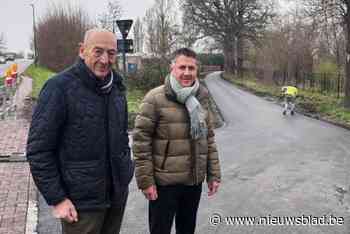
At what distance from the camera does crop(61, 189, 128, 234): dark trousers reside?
269 centimetres

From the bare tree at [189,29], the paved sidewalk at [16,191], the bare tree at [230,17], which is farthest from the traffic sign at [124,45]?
the bare tree at [230,17]

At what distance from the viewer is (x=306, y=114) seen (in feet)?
57.2

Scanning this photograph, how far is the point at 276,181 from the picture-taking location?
6984mm

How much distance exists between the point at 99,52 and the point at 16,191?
421 centimetres

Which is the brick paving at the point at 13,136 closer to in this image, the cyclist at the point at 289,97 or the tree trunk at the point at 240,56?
the cyclist at the point at 289,97

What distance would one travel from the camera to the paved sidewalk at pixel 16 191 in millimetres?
4852

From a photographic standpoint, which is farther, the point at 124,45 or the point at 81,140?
the point at 124,45

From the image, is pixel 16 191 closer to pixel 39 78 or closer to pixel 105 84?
pixel 105 84

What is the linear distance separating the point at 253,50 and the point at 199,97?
151 ft

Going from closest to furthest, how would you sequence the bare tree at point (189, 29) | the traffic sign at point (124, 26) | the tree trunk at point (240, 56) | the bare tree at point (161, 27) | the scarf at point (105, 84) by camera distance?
1. the scarf at point (105, 84)
2. the traffic sign at point (124, 26)
3. the bare tree at point (161, 27)
4. the bare tree at point (189, 29)
5. the tree trunk at point (240, 56)

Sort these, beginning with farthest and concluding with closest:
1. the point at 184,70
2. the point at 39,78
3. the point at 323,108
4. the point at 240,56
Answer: the point at 240,56 < the point at 39,78 < the point at 323,108 < the point at 184,70

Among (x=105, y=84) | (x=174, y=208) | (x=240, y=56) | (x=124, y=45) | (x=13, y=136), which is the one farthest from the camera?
(x=240, y=56)

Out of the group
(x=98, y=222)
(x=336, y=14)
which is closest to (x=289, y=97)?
(x=336, y=14)

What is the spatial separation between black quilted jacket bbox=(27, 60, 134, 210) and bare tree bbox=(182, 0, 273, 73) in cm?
4161
